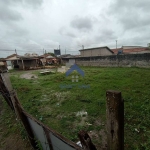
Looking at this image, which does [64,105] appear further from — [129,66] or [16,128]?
[129,66]

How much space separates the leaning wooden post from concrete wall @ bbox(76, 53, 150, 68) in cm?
1001

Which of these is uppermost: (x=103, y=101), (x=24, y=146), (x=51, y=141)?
(x=51, y=141)

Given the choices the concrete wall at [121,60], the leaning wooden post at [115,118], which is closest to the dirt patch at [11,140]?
the leaning wooden post at [115,118]

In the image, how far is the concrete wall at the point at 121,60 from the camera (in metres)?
9.13

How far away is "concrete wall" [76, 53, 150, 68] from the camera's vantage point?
9.13 meters

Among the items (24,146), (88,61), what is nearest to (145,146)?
(24,146)

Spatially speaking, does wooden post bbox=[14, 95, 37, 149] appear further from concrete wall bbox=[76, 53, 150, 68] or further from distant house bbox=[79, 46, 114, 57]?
distant house bbox=[79, 46, 114, 57]

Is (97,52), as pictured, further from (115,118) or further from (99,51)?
(115,118)

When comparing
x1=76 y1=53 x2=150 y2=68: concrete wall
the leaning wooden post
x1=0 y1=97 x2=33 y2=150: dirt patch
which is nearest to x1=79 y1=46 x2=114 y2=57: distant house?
x1=76 y1=53 x2=150 y2=68: concrete wall

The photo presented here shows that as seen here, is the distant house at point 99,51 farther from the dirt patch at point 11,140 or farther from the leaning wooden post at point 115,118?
A: the leaning wooden post at point 115,118

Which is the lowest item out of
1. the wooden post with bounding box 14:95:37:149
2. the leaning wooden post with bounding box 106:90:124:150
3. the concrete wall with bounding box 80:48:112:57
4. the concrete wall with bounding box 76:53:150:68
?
the wooden post with bounding box 14:95:37:149

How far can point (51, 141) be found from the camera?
55.9 inches

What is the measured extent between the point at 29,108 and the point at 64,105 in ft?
3.76

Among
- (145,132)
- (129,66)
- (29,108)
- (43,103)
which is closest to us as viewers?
(145,132)
